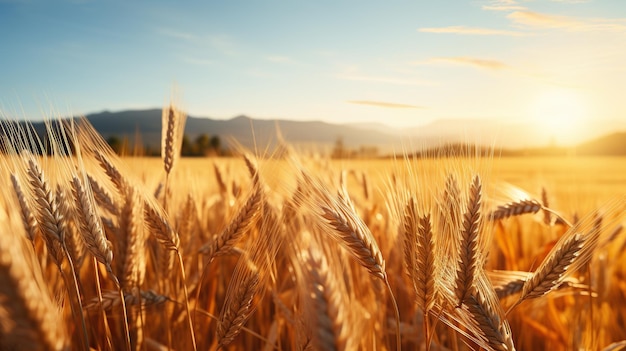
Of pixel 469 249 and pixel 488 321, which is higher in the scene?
pixel 469 249

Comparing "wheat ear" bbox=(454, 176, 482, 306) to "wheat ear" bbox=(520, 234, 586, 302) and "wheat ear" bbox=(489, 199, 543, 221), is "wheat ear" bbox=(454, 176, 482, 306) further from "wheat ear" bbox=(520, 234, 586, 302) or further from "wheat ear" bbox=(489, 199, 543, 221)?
"wheat ear" bbox=(489, 199, 543, 221)

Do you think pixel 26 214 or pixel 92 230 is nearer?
pixel 92 230

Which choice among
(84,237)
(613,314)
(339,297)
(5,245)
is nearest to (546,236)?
(613,314)

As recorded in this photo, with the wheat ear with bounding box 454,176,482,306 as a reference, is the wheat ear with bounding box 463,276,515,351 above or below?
below

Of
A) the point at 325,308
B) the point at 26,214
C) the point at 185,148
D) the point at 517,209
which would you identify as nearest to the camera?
the point at 325,308

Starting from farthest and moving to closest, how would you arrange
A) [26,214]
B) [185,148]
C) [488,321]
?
[185,148], [26,214], [488,321]

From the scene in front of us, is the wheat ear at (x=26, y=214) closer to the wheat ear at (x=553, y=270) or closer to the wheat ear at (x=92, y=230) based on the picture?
the wheat ear at (x=92, y=230)

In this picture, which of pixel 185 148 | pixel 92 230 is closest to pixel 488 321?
pixel 92 230

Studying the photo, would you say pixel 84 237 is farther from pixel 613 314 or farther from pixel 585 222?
pixel 613 314

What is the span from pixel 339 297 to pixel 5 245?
0.61 metres

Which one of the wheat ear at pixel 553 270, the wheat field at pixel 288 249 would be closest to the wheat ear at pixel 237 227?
the wheat field at pixel 288 249

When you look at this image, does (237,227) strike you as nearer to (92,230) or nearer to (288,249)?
(288,249)

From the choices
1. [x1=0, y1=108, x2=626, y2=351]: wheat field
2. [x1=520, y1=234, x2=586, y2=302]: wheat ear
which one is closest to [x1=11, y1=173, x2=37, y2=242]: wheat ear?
[x1=0, y1=108, x2=626, y2=351]: wheat field

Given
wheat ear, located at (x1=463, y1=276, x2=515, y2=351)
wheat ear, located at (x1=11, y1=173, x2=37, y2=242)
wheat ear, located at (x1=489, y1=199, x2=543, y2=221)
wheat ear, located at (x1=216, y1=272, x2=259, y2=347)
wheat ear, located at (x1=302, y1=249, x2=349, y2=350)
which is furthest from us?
wheat ear, located at (x1=489, y1=199, x2=543, y2=221)
